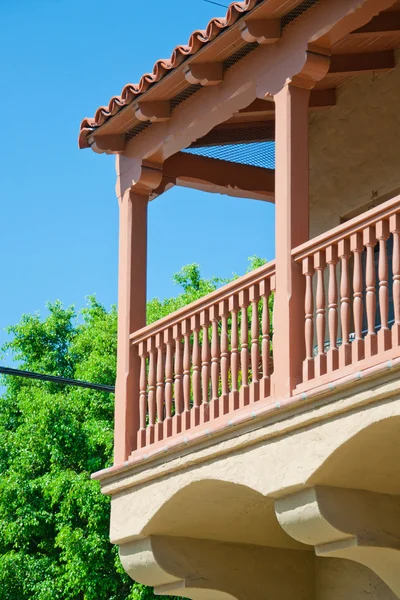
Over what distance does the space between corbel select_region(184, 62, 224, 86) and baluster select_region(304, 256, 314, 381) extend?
194cm

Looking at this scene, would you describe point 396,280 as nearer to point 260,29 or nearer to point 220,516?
point 260,29

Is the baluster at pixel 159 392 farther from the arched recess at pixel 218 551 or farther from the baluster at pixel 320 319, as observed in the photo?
the baluster at pixel 320 319

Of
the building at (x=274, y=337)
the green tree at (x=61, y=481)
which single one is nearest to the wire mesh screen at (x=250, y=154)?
the building at (x=274, y=337)

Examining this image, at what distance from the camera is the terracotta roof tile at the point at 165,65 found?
29.9ft

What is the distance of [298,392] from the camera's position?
27.6ft

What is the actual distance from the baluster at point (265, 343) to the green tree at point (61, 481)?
1536 centimetres

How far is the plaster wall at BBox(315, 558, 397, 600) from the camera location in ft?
32.1

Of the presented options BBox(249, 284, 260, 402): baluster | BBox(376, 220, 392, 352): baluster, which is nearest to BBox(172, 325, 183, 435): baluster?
BBox(249, 284, 260, 402): baluster

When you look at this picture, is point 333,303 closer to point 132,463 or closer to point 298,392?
point 298,392

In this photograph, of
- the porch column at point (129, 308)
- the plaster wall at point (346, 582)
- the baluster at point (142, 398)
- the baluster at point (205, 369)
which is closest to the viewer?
the baluster at point (205, 369)

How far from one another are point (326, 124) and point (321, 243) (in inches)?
143

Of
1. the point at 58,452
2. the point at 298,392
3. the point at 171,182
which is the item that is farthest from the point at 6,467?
the point at 298,392

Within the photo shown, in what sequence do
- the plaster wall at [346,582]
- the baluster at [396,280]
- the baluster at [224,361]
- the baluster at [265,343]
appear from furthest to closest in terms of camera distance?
the plaster wall at [346,582]
the baluster at [224,361]
the baluster at [265,343]
the baluster at [396,280]

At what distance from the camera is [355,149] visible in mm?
11461
